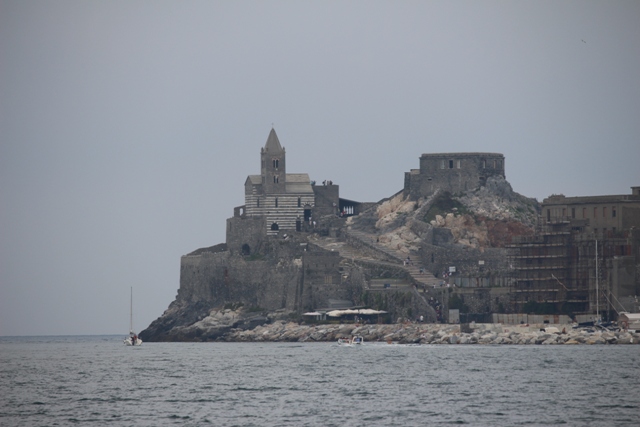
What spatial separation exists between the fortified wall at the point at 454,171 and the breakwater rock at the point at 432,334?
1918 cm

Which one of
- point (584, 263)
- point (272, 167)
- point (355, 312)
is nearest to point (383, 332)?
point (355, 312)

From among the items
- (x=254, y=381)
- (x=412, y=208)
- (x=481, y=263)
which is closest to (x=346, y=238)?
(x=412, y=208)

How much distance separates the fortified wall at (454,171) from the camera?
12925cm

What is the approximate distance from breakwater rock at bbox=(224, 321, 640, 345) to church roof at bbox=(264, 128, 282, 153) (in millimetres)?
18471

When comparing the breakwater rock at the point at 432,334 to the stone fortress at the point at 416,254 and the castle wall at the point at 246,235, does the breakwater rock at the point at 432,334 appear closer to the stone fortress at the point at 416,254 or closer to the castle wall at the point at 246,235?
the stone fortress at the point at 416,254

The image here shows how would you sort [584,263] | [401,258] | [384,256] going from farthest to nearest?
[384,256] → [401,258] → [584,263]

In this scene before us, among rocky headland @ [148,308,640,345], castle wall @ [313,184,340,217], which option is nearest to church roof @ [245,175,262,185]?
castle wall @ [313,184,340,217]

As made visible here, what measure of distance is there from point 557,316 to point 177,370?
3013 centimetres

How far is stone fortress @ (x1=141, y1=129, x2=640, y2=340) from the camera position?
106 metres

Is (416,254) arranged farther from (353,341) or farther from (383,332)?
(353,341)

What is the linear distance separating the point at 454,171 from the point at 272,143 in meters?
15.7

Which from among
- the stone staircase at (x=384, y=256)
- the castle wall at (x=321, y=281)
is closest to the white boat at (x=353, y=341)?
the stone staircase at (x=384, y=256)

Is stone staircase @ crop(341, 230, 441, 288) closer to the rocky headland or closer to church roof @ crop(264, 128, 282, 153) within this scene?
the rocky headland

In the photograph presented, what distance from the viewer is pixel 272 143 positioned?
133000mm
